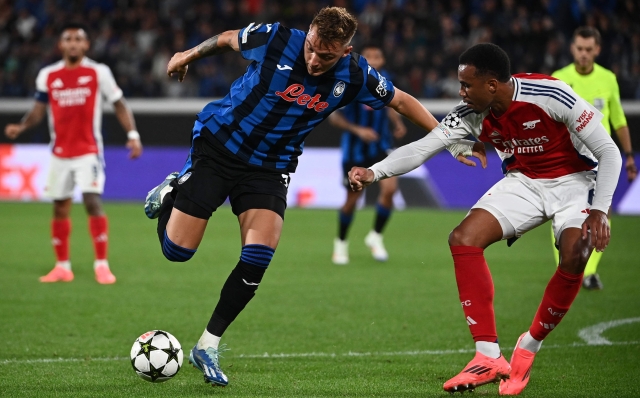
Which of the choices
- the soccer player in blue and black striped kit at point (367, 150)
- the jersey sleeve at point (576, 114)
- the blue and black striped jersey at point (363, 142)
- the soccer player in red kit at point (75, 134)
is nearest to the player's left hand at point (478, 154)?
the jersey sleeve at point (576, 114)

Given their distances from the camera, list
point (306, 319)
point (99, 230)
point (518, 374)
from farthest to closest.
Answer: point (99, 230)
point (306, 319)
point (518, 374)

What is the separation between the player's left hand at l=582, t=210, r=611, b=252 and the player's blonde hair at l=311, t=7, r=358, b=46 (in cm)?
160

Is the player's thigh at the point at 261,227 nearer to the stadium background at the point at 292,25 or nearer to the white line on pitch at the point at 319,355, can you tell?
the white line on pitch at the point at 319,355

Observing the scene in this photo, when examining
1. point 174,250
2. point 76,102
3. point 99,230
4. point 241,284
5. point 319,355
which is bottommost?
point 99,230

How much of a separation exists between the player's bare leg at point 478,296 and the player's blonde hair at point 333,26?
4.14ft

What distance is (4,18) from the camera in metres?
21.0

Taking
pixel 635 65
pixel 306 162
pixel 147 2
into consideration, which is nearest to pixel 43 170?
pixel 306 162

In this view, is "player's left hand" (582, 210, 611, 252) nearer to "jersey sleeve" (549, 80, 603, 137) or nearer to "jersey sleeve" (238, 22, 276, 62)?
"jersey sleeve" (549, 80, 603, 137)

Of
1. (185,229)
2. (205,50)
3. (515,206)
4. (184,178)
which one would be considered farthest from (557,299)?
Answer: (205,50)

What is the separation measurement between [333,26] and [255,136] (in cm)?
89

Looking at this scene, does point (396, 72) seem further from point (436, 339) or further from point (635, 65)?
point (436, 339)

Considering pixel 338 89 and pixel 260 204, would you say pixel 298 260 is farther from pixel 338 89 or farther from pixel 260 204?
pixel 338 89

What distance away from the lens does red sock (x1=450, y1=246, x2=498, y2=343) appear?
469 centimetres

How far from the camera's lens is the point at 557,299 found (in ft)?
15.8
